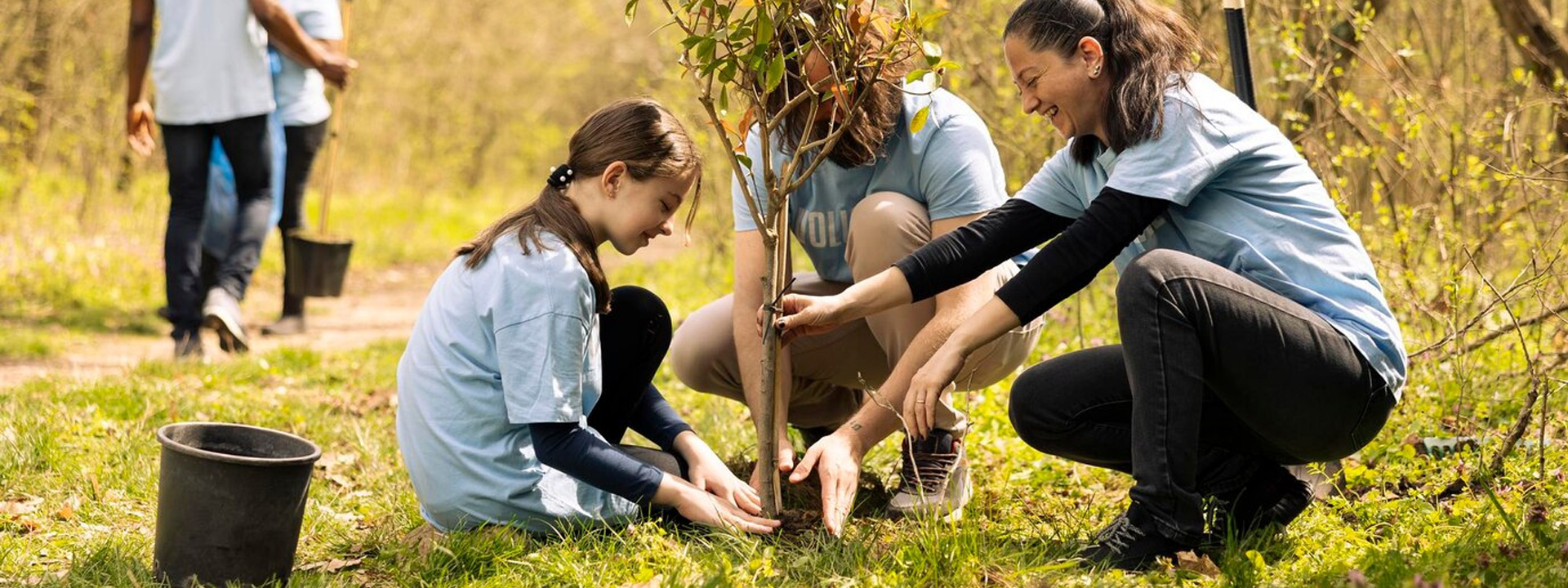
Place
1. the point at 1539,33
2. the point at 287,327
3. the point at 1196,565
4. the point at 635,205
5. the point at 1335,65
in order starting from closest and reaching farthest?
the point at 1196,565, the point at 635,205, the point at 1539,33, the point at 1335,65, the point at 287,327

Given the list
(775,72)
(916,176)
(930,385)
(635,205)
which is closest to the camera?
(775,72)

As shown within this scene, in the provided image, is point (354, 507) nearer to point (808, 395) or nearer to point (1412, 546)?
point (808, 395)

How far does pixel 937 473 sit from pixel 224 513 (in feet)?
4.92

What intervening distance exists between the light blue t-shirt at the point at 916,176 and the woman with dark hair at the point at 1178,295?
13.1 inches

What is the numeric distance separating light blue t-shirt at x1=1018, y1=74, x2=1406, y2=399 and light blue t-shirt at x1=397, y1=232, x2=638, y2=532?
109 cm

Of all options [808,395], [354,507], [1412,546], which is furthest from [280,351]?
[1412,546]

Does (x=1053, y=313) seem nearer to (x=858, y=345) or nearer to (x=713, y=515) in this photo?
(x=858, y=345)

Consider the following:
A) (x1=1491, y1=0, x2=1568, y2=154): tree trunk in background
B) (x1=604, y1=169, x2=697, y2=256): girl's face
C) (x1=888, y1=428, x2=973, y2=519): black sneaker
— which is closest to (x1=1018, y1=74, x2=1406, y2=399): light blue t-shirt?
(x1=888, y1=428, x2=973, y2=519): black sneaker

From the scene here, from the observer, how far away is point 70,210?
28.1ft

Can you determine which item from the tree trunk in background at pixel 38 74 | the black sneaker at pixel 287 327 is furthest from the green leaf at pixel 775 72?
the tree trunk in background at pixel 38 74

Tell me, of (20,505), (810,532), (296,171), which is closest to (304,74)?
(296,171)

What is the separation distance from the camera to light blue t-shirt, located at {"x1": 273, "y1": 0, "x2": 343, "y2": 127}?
5.55 meters

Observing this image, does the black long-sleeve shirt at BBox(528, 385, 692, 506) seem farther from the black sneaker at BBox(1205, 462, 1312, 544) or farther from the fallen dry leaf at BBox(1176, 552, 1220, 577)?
the black sneaker at BBox(1205, 462, 1312, 544)

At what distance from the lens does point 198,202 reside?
529cm
